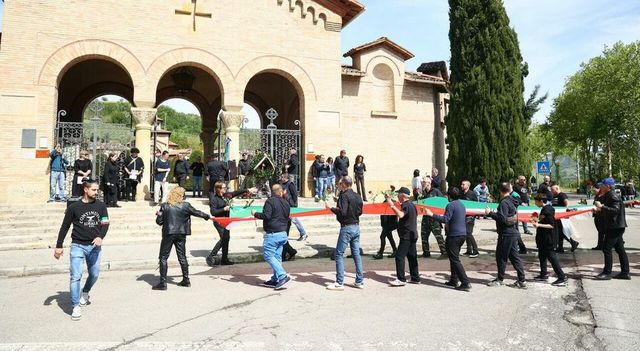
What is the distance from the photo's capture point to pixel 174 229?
672 cm

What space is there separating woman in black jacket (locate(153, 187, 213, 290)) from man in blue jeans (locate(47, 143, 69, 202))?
7.95 metres

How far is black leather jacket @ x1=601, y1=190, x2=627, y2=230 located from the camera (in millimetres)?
7121

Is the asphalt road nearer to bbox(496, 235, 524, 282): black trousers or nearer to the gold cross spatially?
bbox(496, 235, 524, 282): black trousers

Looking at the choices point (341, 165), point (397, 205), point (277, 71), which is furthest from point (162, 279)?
point (277, 71)

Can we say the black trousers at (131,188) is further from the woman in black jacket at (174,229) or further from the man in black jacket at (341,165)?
the woman in black jacket at (174,229)

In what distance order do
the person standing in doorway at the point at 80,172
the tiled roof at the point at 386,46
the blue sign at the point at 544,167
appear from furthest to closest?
the blue sign at the point at 544,167, the tiled roof at the point at 386,46, the person standing in doorway at the point at 80,172

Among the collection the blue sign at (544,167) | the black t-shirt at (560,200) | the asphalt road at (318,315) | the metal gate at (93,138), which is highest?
the metal gate at (93,138)

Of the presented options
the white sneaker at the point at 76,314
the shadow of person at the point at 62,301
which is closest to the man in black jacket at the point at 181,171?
the shadow of person at the point at 62,301

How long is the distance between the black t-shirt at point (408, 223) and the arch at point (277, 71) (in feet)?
31.6

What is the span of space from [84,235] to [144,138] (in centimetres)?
938

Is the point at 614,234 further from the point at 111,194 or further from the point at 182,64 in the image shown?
the point at 182,64

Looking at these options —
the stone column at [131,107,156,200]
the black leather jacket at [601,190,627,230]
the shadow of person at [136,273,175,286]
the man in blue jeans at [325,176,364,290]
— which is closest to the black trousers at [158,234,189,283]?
the shadow of person at [136,273,175,286]

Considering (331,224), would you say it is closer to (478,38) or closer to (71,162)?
(71,162)

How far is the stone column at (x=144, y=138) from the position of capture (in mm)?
13875
